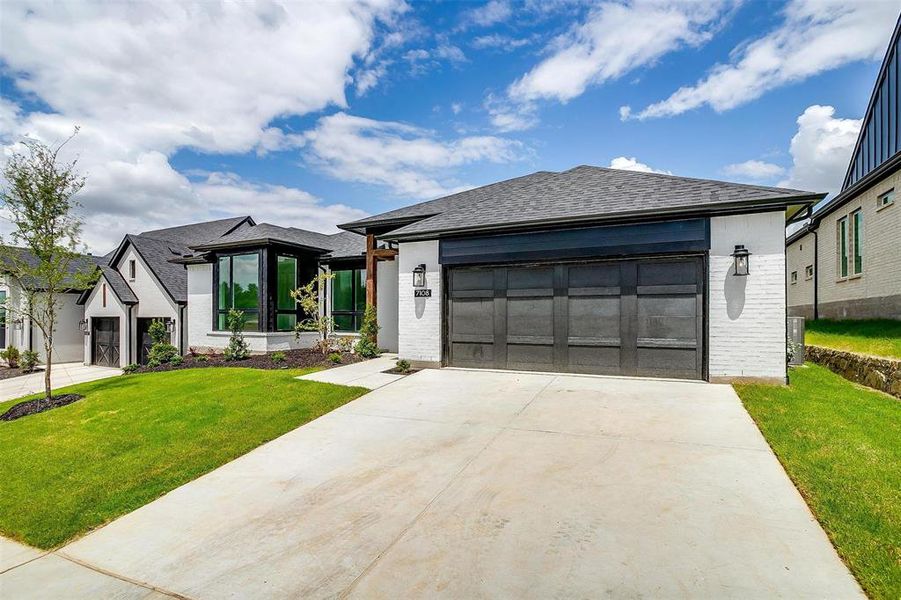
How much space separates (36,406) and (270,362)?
15.6ft

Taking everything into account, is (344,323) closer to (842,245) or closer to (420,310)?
(420,310)

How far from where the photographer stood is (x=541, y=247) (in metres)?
8.69

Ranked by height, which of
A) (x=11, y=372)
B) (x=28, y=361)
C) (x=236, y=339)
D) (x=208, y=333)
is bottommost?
(x=11, y=372)

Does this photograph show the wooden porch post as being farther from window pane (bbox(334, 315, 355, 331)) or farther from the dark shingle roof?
the dark shingle roof

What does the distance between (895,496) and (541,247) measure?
6.31m

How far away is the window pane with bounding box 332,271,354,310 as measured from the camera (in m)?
14.3

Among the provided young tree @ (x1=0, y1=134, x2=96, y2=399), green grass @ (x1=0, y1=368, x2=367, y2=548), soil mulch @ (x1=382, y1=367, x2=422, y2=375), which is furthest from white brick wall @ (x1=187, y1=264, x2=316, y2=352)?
soil mulch @ (x1=382, y1=367, x2=422, y2=375)

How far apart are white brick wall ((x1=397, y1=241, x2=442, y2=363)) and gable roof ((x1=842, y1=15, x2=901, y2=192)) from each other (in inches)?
759

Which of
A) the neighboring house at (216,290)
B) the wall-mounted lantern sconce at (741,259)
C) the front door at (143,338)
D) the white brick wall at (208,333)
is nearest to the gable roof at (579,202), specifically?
the wall-mounted lantern sconce at (741,259)

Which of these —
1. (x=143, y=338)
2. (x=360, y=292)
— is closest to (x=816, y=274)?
(x=360, y=292)

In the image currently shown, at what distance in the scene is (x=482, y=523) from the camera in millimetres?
3133

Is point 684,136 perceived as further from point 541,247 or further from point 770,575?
point 770,575

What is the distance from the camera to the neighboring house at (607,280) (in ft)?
23.5

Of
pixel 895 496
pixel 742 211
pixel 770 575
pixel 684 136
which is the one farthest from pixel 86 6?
pixel 684 136
